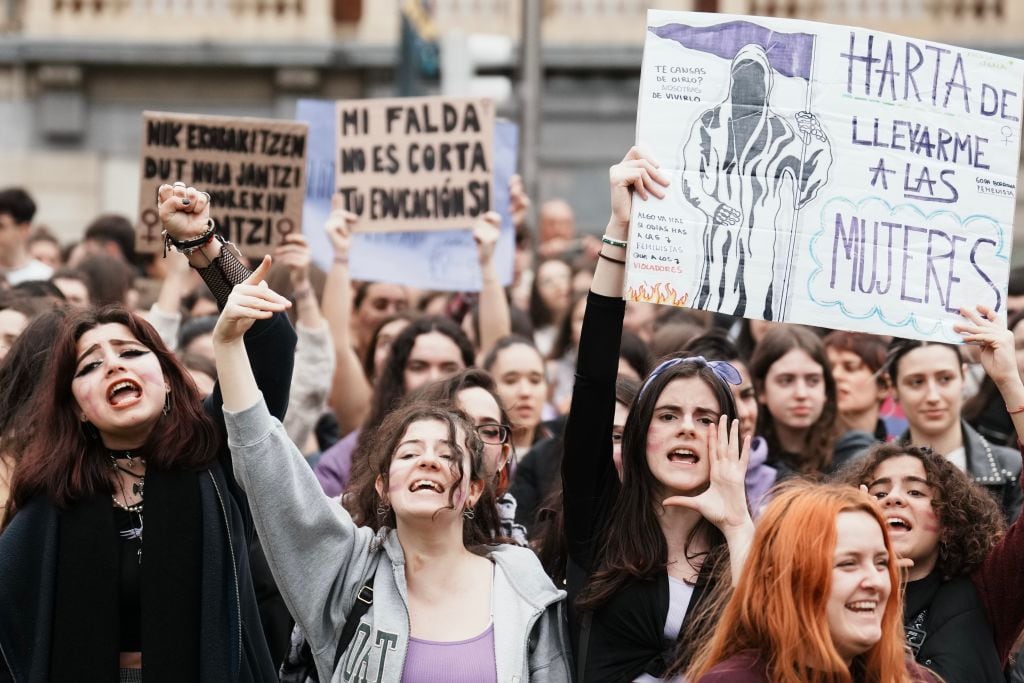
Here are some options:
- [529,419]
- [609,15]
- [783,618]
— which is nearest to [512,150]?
[529,419]

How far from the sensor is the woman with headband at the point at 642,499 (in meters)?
4.29

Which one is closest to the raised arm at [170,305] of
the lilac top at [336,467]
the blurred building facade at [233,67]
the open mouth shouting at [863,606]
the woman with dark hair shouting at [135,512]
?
the lilac top at [336,467]

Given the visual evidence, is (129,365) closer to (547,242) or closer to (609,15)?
(547,242)

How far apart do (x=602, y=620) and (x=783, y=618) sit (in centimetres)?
69

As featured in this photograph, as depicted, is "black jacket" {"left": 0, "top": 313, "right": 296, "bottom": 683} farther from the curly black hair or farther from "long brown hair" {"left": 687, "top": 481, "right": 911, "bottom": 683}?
the curly black hair

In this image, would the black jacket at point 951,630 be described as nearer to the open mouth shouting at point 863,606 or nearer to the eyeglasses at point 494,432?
the open mouth shouting at point 863,606

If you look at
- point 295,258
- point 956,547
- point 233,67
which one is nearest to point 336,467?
point 295,258

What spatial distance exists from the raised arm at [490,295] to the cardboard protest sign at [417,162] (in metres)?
0.32

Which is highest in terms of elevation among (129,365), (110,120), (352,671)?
(110,120)

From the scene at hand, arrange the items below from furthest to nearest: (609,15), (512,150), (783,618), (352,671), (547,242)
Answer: (609,15)
(547,242)
(512,150)
(352,671)
(783,618)

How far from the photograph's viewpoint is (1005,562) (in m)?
4.43

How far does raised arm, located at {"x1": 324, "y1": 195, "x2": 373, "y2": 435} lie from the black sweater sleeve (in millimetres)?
2316

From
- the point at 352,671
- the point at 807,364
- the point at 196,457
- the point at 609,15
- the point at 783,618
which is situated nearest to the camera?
the point at 783,618

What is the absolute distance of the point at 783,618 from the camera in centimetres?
374
